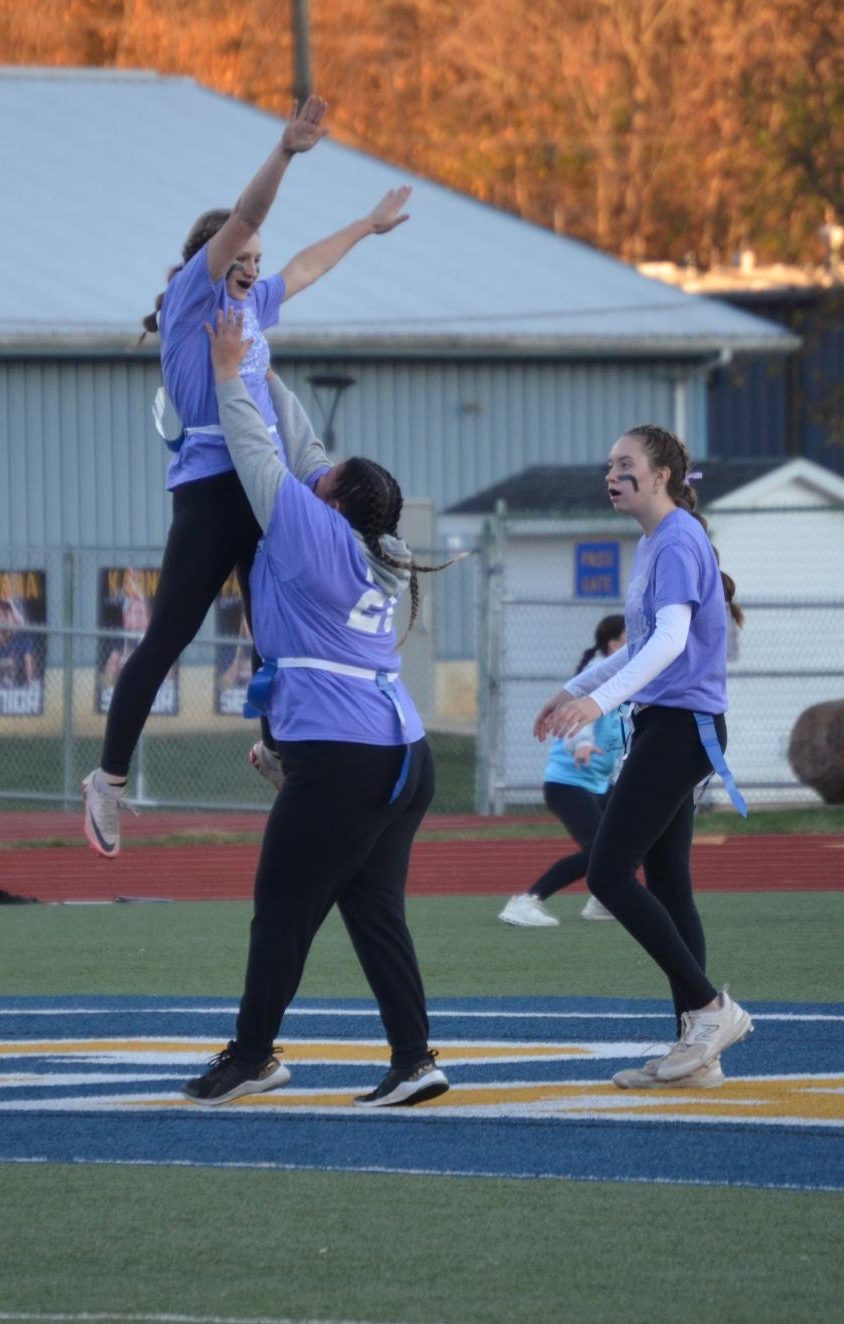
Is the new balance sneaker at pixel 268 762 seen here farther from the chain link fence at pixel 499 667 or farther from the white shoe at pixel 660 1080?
the chain link fence at pixel 499 667

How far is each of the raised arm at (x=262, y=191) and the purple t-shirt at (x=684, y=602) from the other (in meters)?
1.56

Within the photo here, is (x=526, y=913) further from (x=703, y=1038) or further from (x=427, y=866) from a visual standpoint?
A: (x=703, y=1038)

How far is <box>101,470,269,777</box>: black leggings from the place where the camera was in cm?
705

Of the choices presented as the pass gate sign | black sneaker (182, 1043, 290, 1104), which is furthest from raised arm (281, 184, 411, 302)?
the pass gate sign

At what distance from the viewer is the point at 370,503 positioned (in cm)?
688

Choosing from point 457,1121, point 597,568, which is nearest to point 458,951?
point 457,1121

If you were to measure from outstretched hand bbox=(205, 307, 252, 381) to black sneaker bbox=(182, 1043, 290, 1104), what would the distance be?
1.95 m

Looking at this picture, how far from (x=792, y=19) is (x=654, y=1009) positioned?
30.6 metres

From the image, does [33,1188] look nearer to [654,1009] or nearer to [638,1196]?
[638,1196]

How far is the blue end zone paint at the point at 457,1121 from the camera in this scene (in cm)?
634

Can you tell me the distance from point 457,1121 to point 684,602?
5.43ft

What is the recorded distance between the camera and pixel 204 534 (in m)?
7.05

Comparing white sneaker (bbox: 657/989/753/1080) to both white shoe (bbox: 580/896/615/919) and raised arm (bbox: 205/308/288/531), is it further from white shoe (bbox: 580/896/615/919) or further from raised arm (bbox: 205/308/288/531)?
white shoe (bbox: 580/896/615/919)

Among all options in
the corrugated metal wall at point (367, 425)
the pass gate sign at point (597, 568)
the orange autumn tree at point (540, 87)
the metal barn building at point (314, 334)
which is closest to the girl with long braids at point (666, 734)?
the pass gate sign at point (597, 568)
